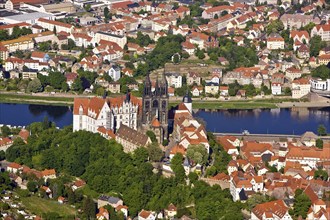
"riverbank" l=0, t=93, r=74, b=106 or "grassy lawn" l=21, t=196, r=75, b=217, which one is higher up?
"riverbank" l=0, t=93, r=74, b=106

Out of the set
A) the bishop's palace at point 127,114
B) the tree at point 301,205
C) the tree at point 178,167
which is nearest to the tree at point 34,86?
the bishop's palace at point 127,114

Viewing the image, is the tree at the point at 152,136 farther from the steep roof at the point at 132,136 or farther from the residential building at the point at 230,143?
the residential building at the point at 230,143

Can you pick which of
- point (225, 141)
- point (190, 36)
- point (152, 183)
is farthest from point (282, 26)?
point (152, 183)

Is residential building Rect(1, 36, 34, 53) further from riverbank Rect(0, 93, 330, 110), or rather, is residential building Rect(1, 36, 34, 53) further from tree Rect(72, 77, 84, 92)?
riverbank Rect(0, 93, 330, 110)

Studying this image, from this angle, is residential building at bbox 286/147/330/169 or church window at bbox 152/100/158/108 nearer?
residential building at bbox 286/147/330/169

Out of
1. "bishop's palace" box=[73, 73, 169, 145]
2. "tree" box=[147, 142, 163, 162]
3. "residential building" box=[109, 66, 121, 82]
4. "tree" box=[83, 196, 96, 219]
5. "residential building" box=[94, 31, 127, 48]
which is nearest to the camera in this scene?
"tree" box=[83, 196, 96, 219]

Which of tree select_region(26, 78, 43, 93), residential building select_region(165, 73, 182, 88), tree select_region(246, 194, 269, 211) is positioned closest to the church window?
tree select_region(246, 194, 269, 211)

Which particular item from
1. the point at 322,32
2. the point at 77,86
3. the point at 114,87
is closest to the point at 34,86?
the point at 77,86
